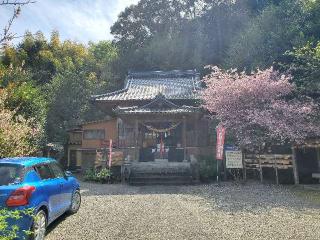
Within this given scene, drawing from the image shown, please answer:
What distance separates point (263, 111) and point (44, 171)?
1260cm

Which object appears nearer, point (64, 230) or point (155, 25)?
point (64, 230)

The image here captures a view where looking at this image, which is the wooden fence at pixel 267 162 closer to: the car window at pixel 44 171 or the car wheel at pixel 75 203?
the car wheel at pixel 75 203

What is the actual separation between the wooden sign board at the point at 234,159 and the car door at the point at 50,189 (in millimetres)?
10019

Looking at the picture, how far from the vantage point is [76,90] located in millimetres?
32938

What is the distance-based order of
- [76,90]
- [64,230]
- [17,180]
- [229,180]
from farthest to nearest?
[76,90]
[229,180]
[64,230]
[17,180]

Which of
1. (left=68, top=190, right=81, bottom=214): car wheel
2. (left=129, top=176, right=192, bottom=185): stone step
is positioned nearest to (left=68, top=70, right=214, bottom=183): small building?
(left=129, top=176, right=192, bottom=185): stone step

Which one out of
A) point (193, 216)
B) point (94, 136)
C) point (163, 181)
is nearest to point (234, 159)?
point (163, 181)

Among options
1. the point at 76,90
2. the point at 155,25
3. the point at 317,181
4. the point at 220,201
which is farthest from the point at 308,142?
the point at 155,25

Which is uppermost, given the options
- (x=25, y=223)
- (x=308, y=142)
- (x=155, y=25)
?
(x=155, y=25)

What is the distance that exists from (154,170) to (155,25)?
30578 mm

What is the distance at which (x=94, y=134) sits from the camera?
25.9m

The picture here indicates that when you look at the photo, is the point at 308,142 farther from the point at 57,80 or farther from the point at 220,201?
the point at 57,80

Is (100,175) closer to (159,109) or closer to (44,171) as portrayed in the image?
(159,109)

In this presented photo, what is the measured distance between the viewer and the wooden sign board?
1523 cm
